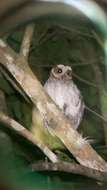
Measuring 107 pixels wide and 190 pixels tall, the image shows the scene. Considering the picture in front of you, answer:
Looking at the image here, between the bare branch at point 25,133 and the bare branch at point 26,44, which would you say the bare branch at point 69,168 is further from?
the bare branch at point 26,44

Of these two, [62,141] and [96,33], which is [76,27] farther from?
[62,141]

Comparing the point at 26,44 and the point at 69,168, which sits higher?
Answer: the point at 26,44

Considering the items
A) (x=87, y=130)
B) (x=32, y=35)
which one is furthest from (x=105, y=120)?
(x=32, y=35)

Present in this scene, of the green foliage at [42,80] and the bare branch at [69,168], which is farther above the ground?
the green foliage at [42,80]

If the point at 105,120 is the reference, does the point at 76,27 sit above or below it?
above

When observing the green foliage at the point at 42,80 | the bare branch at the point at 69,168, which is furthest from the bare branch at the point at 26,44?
the bare branch at the point at 69,168
